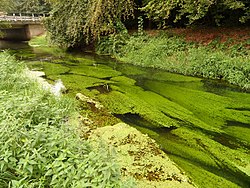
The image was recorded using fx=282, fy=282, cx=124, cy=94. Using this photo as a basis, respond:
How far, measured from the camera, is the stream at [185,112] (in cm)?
384

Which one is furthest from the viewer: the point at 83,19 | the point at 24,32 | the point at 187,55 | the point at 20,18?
the point at 24,32

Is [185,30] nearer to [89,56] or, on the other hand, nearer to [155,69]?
[155,69]

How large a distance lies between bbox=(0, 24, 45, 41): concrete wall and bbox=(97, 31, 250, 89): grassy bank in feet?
45.5

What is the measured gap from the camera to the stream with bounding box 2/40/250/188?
3837 mm

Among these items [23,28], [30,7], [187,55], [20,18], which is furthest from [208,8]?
[30,7]

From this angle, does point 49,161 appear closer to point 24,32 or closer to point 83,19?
point 83,19

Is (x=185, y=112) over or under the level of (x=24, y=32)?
under

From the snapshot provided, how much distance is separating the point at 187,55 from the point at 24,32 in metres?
19.8

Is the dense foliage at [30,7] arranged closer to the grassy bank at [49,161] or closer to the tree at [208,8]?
the tree at [208,8]

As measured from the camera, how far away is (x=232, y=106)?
6.01 meters

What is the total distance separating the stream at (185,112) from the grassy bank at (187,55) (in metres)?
0.45

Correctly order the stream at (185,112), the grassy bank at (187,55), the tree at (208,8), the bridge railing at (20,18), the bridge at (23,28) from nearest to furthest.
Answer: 1. the stream at (185,112)
2. the grassy bank at (187,55)
3. the tree at (208,8)
4. the bridge railing at (20,18)
5. the bridge at (23,28)

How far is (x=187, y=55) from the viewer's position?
995cm

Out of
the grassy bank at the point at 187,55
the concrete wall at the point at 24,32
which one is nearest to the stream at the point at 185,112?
the grassy bank at the point at 187,55
